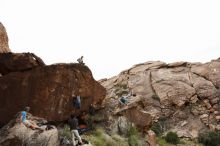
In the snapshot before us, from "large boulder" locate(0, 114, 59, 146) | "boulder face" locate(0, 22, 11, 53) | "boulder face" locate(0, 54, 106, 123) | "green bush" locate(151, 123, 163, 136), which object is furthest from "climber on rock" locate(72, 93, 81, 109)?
"green bush" locate(151, 123, 163, 136)

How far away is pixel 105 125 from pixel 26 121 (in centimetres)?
872

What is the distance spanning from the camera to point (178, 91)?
4175cm

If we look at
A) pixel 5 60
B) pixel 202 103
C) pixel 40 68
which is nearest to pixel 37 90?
pixel 40 68

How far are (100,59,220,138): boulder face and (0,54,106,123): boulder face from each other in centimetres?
1178

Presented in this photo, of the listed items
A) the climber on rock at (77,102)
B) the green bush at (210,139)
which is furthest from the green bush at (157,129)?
the climber on rock at (77,102)

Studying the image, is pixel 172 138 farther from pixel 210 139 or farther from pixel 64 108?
pixel 64 108

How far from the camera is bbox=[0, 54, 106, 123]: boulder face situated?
22094mm

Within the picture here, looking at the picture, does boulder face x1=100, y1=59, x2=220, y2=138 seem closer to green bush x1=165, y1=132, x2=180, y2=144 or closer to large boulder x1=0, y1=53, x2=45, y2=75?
green bush x1=165, y1=132, x2=180, y2=144

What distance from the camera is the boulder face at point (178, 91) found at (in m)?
39.1

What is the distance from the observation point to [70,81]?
24047 mm

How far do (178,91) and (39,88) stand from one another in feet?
75.9

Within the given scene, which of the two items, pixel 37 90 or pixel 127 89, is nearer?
pixel 37 90

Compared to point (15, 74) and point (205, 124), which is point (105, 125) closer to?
point (15, 74)

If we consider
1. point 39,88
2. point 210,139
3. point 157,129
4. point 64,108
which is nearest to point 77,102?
point 64,108
